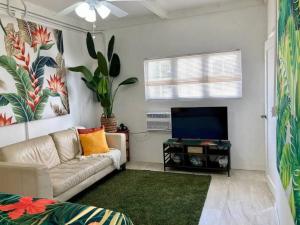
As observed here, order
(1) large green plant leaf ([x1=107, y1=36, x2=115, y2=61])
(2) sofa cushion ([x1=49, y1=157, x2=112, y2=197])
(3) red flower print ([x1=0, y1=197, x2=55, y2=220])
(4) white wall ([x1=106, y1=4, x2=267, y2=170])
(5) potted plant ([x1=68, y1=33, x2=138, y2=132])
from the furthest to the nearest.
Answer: (1) large green plant leaf ([x1=107, y1=36, x2=115, y2=61]) < (5) potted plant ([x1=68, y1=33, x2=138, y2=132]) < (4) white wall ([x1=106, y1=4, x2=267, y2=170]) < (2) sofa cushion ([x1=49, y1=157, x2=112, y2=197]) < (3) red flower print ([x1=0, y1=197, x2=55, y2=220])

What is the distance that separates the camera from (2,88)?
3.24 m

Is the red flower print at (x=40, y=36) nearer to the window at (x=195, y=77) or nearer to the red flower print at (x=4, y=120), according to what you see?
the red flower print at (x=4, y=120)

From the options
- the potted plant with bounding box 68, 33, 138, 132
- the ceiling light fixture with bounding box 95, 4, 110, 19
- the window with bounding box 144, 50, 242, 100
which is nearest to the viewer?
the ceiling light fixture with bounding box 95, 4, 110, 19

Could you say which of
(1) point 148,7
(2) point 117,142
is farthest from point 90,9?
(2) point 117,142

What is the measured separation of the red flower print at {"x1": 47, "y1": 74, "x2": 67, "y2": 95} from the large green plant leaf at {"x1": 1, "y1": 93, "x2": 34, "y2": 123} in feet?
1.95

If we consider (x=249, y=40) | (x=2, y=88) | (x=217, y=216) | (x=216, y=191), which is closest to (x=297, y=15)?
(x=217, y=216)

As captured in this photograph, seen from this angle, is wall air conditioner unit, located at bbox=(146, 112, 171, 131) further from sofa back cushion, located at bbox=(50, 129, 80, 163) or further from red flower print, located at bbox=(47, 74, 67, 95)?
red flower print, located at bbox=(47, 74, 67, 95)

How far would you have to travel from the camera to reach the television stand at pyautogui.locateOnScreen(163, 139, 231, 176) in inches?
155

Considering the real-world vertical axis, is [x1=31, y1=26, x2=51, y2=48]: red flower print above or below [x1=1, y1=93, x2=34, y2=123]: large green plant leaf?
above

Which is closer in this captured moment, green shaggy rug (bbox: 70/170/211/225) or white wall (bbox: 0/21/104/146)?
green shaggy rug (bbox: 70/170/211/225)

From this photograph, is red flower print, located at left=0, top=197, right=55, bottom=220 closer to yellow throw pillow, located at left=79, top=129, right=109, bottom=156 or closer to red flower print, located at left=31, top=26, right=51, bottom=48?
yellow throw pillow, located at left=79, top=129, right=109, bottom=156

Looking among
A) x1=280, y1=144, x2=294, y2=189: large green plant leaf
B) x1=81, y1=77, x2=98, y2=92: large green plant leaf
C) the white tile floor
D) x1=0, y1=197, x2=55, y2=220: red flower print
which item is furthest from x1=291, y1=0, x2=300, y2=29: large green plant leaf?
x1=81, y1=77, x2=98, y2=92: large green plant leaf

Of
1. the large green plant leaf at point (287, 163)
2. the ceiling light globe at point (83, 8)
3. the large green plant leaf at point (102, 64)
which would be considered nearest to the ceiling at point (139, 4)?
the large green plant leaf at point (102, 64)

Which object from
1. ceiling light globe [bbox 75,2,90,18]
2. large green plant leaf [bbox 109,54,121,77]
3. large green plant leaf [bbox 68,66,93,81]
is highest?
ceiling light globe [bbox 75,2,90,18]
